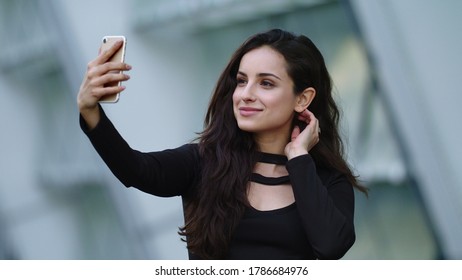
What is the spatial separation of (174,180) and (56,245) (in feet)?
18.8

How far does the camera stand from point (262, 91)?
180 centimetres

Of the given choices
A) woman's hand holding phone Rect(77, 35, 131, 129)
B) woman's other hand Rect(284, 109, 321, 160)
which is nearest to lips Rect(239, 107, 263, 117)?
woman's other hand Rect(284, 109, 321, 160)

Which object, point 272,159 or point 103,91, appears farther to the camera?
point 272,159

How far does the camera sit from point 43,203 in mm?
7207

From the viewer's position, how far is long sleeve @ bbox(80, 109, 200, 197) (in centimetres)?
163

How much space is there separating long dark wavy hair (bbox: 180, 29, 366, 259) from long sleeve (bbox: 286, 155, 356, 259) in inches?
4.5

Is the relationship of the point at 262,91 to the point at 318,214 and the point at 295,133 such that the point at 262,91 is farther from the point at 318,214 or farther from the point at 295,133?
the point at 318,214

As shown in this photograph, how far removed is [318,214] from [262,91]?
28 centimetres

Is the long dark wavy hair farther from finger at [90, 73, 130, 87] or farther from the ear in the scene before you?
finger at [90, 73, 130, 87]

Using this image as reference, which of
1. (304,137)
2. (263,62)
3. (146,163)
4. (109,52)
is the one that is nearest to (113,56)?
(109,52)

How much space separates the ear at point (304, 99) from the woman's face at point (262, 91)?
0.04 m

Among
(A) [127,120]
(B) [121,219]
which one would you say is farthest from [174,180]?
(B) [121,219]

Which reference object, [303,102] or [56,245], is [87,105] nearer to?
[303,102]

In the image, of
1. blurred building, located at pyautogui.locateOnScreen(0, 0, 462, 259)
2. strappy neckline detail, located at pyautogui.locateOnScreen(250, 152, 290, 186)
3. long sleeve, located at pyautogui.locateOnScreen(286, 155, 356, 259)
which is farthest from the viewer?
blurred building, located at pyautogui.locateOnScreen(0, 0, 462, 259)
